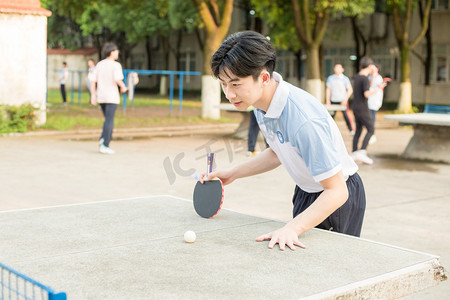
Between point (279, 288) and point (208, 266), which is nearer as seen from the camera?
point (279, 288)

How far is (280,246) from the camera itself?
9.66 feet

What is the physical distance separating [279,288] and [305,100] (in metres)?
0.96

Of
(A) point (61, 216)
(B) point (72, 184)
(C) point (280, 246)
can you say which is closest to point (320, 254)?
(C) point (280, 246)

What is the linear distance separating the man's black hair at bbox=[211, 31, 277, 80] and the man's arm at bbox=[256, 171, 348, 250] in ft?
1.91

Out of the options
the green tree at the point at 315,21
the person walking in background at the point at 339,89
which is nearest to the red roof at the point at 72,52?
the green tree at the point at 315,21

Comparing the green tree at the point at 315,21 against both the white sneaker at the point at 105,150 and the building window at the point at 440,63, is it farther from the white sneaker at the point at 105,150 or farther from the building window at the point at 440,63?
the building window at the point at 440,63

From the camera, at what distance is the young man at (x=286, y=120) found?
2883 millimetres

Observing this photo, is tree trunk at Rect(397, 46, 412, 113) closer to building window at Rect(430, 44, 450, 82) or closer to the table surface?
building window at Rect(430, 44, 450, 82)

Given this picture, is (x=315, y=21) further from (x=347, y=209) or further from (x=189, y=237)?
(x=189, y=237)

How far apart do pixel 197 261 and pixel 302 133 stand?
0.71m

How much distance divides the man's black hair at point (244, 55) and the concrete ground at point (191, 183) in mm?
2391

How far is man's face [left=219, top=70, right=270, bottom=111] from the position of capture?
2896 mm

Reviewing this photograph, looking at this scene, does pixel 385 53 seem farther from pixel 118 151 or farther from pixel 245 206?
pixel 245 206

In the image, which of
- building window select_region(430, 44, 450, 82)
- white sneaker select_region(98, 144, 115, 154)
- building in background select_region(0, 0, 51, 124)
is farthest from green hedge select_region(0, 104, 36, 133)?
building window select_region(430, 44, 450, 82)
